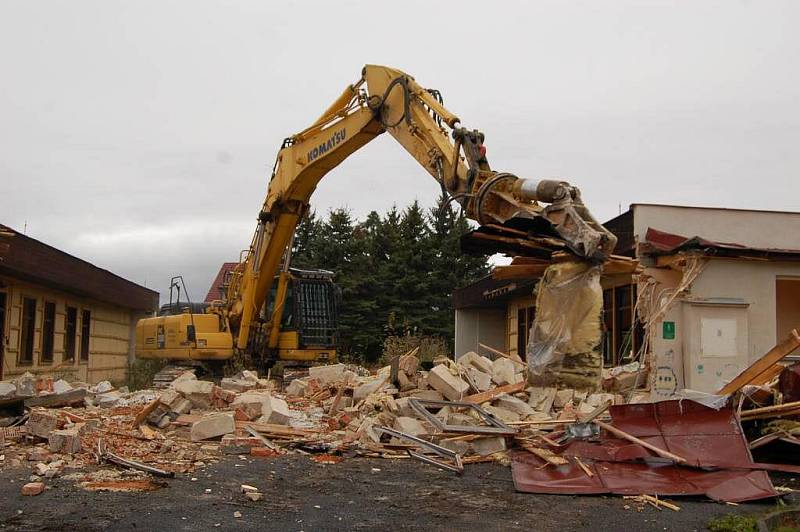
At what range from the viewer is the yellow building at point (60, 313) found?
57.6 ft

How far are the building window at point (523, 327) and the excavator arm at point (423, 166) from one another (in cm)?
832

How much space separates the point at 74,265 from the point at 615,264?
49.8 feet

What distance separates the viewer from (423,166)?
11578 millimetres

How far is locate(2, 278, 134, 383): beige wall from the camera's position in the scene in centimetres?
1816

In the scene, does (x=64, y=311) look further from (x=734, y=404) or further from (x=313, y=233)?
(x=313, y=233)

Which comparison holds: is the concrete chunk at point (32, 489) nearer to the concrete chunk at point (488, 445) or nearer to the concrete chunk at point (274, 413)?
the concrete chunk at point (274, 413)

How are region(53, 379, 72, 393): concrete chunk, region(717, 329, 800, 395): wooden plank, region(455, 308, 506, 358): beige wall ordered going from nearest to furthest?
region(717, 329, 800, 395): wooden plank
region(53, 379, 72, 393): concrete chunk
region(455, 308, 506, 358): beige wall

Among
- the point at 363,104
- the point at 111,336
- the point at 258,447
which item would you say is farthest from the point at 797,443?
the point at 111,336

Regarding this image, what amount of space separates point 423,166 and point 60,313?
14296mm

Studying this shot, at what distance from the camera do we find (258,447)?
1009cm

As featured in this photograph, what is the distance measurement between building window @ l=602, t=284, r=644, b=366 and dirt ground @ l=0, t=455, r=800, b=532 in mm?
7157

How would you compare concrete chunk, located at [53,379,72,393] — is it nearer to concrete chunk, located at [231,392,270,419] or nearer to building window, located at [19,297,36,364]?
concrete chunk, located at [231,392,270,419]

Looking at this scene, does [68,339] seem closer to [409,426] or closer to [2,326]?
[2,326]

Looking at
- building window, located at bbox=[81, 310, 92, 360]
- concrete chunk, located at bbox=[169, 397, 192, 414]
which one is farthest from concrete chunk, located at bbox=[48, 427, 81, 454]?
building window, located at bbox=[81, 310, 92, 360]
